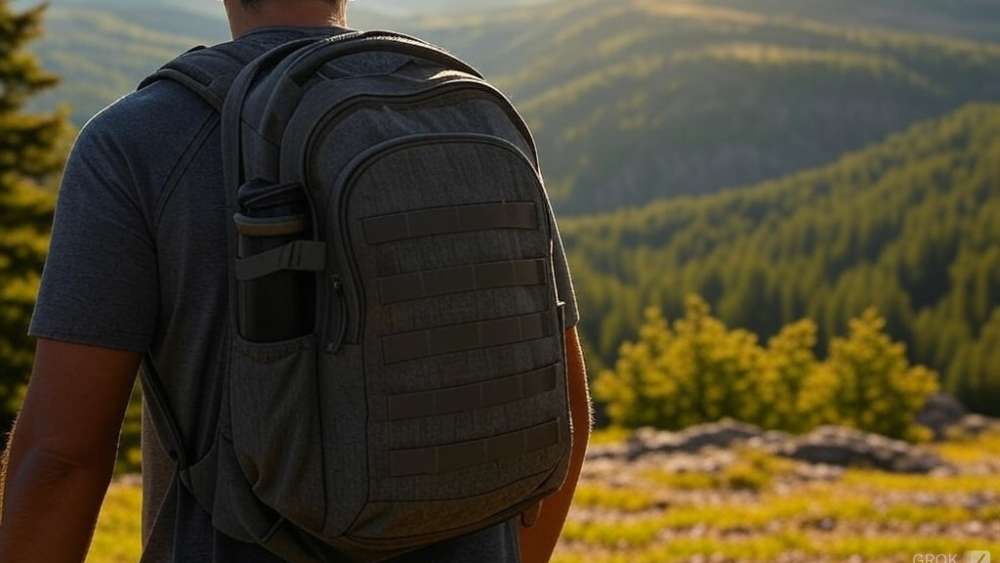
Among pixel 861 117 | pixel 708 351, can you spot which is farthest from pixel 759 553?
pixel 861 117

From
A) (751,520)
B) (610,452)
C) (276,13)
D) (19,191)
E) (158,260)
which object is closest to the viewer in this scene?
(158,260)

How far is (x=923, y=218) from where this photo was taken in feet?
398

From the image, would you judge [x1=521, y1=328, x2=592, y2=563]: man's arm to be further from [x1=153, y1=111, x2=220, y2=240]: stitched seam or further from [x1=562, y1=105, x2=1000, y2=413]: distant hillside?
[x1=562, y1=105, x2=1000, y2=413]: distant hillside

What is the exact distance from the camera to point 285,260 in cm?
140

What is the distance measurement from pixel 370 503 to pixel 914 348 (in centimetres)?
10174

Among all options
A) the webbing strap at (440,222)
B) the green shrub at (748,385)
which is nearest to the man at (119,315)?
the webbing strap at (440,222)

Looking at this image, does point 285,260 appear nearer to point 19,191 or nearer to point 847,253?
point 19,191

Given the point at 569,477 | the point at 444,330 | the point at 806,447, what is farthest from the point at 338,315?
the point at 806,447

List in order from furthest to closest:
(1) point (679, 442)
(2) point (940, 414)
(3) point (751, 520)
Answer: (2) point (940, 414), (1) point (679, 442), (3) point (751, 520)

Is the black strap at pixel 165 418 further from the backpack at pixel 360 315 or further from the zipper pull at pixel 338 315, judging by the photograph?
the zipper pull at pixel 338 315

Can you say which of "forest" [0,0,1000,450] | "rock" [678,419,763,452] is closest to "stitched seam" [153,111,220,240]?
"forest" [0,0,1000,450]

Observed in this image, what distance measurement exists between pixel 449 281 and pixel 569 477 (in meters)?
0.61

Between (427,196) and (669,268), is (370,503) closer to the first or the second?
(427,196)

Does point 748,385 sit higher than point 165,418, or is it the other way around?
point 165,418
